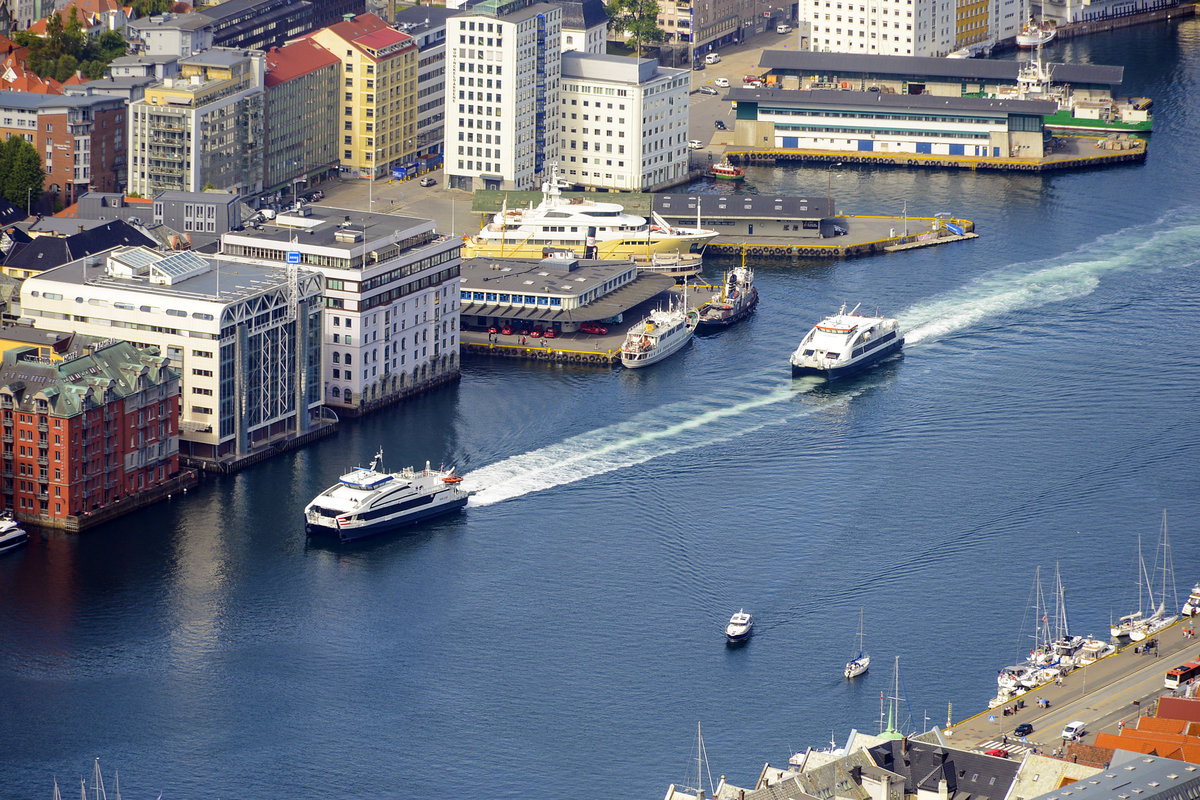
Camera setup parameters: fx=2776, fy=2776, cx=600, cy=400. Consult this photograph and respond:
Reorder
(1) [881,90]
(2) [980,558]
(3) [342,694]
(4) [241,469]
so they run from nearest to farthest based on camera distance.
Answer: (3) [342,694] < (2) [980,558] < (4) [241,469] < (1) [881,90]

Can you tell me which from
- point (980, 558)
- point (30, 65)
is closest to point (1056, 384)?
point (980, 558)

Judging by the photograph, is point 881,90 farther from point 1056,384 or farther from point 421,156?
point 1056,384

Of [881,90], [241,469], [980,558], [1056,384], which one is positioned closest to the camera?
[980,558]

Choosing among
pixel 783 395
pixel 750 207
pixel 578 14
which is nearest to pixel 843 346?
pixel 783 395

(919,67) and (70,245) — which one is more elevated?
(919,67)

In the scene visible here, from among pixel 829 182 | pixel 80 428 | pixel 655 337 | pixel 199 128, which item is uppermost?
pixel 199 128

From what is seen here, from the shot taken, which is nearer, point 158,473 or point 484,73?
point 158,473

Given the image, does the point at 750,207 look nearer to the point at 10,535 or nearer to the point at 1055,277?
the point at 1055,277
